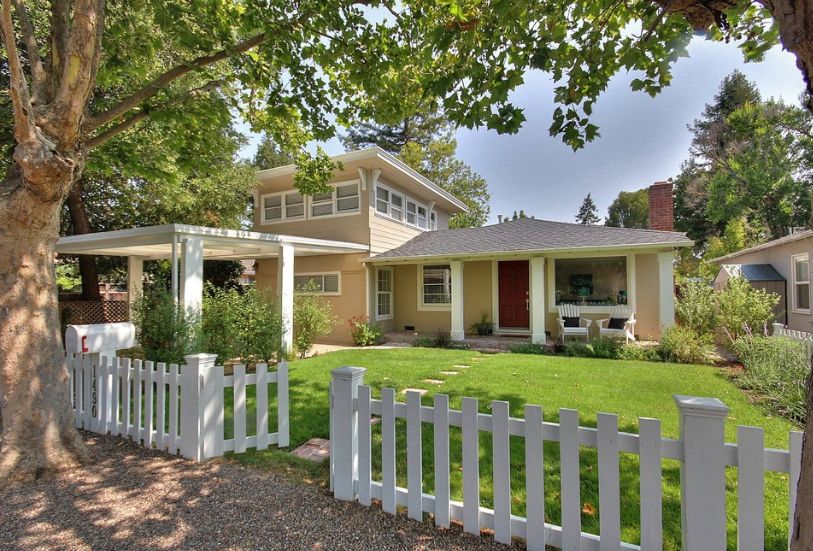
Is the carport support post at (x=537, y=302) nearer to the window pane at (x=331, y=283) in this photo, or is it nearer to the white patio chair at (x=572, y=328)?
the white patio chair at (x=572, y=328)

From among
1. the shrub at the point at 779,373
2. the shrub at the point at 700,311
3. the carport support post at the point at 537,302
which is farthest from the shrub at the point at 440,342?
the shrub at the point at 779,373

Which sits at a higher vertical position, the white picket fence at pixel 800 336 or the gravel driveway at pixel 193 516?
the white picket fence at pixel 800 336

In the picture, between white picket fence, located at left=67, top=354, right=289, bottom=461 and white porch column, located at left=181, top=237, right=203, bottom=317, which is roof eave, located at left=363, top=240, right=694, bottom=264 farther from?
white picket fence, located at left=67, top=354, right=289, bottom=461

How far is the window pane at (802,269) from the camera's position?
10.9 meters

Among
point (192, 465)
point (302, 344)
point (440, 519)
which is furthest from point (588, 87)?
point (302, 344)

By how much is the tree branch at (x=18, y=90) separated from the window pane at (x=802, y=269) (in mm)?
16100

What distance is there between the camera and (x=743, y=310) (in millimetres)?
8898

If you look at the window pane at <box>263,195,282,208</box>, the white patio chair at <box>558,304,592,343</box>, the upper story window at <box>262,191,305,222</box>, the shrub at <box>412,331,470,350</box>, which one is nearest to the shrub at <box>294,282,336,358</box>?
the shrub at <box>412,331,470,350</box>

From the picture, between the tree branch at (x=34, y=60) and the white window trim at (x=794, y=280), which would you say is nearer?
the tree branch at (x=34, y=60)

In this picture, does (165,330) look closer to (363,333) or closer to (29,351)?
(29,351)

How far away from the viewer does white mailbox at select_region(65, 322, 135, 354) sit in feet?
13.9

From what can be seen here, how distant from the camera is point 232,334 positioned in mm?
7012

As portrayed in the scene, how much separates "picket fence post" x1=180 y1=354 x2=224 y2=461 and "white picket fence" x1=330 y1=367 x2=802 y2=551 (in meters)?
1.33

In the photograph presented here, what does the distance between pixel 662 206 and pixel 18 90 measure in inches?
570
